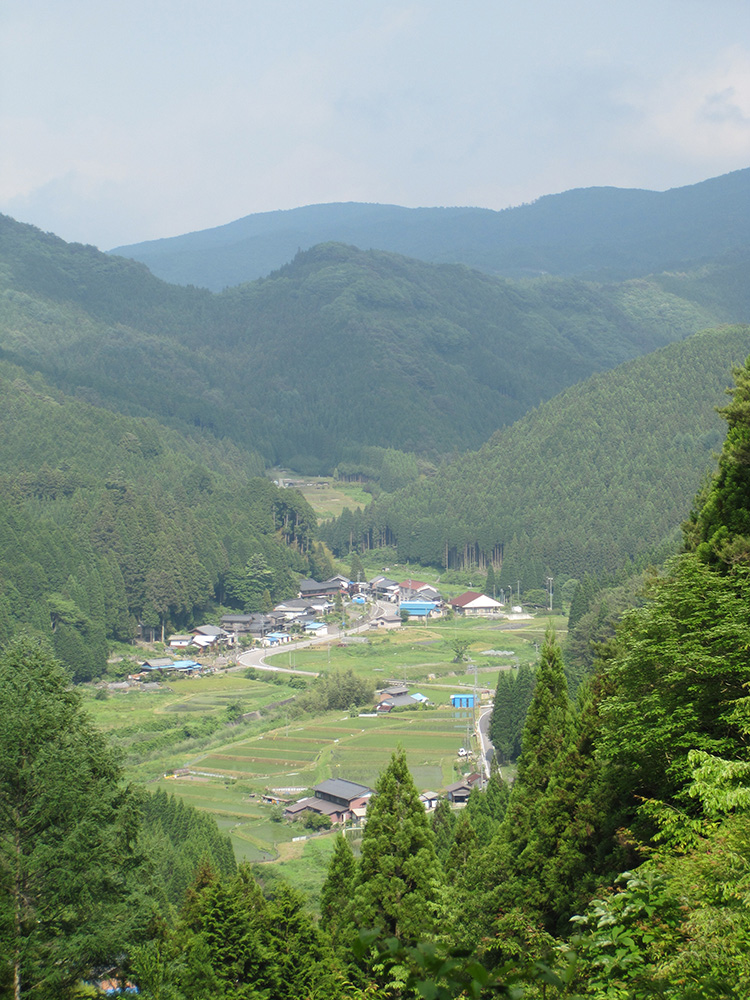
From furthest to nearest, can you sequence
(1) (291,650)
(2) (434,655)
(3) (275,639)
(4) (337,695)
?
(3) (275,639) → (1) (291,650) → (2) (434,655) → (4) (337,695)

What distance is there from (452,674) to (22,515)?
117ft

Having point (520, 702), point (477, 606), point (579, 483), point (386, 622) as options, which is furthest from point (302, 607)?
point (520, 702)

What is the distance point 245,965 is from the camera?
16.5 metres

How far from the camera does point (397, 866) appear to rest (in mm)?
17938

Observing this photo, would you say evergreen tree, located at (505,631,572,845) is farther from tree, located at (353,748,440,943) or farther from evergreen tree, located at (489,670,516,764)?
evergreen tree, located at (489,670,516,764)

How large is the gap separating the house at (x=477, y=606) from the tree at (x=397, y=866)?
65.9 meters

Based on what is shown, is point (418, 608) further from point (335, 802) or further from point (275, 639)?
point (335, 802)

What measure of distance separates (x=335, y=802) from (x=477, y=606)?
4593 centimetres

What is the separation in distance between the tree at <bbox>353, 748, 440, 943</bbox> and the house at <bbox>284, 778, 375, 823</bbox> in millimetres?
20864

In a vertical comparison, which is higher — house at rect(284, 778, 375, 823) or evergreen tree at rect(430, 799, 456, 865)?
evergreen tree at rect(430, 799, 456, 865)

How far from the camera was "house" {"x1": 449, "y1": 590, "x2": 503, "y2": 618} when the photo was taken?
84562 millimetres

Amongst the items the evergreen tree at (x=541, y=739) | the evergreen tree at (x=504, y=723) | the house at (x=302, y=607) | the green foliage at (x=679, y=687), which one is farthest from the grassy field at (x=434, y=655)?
the green foliage at (x=679, y=687)

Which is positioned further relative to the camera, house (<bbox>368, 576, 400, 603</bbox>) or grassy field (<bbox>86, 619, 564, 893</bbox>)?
house (<bbox>368, 576, 400, 603</bbox>)

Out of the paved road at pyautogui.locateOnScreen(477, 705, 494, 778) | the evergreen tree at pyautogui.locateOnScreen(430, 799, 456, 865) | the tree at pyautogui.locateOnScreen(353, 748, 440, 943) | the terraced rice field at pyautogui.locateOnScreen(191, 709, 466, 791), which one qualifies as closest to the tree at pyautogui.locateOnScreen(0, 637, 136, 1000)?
the tree at pyautogui.locateOnScreen(353, 748, 440, 943)
